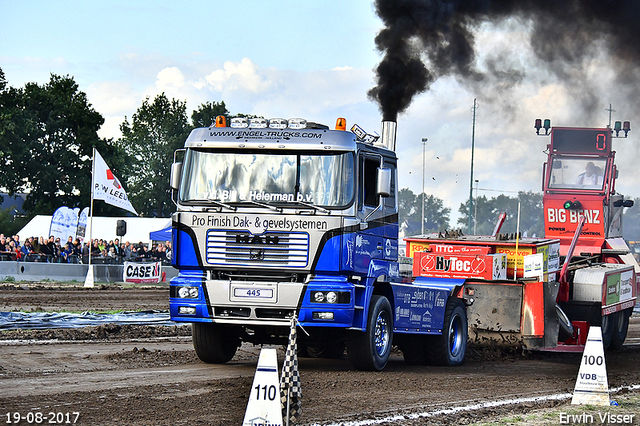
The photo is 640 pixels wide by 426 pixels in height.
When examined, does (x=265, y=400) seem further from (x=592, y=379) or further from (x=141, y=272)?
(x=141, y=272)

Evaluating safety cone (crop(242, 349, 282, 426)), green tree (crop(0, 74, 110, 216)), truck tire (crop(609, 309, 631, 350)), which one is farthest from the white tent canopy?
safety cone (crop(242, 349, 282, 426))

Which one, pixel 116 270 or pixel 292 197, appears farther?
pixel 116 270

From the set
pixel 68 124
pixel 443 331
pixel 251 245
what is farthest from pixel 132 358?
pixel 68 124

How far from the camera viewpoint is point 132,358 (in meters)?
11.8

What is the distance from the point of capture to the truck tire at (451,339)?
1277 cm

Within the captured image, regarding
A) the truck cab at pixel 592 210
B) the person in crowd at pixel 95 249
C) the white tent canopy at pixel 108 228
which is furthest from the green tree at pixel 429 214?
the truck cab at pixel 592 210

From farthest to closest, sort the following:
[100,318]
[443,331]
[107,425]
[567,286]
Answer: [100,318], [567,286], [443,331], [107,425]

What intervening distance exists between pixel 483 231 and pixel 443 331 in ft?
390

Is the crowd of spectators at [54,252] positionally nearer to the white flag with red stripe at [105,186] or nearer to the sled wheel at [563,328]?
the white flag with red stripe at [105,186]

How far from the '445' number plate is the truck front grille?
0.94 feet

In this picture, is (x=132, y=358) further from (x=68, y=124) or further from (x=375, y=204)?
(x=68, y=124)

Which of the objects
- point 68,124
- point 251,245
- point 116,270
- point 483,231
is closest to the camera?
point 251,245

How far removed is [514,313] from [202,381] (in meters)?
6.16

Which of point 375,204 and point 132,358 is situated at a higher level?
point 375,204
